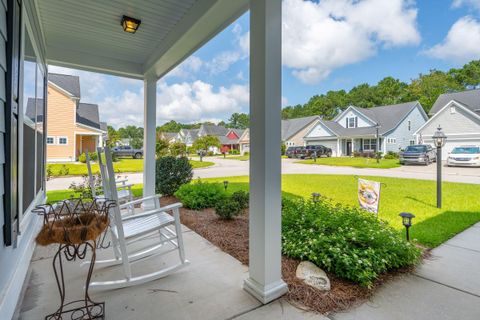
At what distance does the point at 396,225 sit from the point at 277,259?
2765 millimetres

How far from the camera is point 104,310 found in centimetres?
173

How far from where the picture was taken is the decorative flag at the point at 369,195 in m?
3.59

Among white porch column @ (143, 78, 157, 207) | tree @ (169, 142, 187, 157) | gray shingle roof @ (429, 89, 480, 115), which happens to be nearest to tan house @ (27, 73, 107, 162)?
tree @ (169, 142, 187, 157)

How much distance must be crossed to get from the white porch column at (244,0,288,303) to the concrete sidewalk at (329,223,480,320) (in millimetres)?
548

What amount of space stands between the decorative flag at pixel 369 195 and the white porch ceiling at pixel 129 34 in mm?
2976

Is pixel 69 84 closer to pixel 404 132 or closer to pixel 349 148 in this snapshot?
pixel 349 148

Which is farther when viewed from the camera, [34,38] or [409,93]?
[409,93]

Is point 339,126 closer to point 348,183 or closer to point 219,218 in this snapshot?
point 348,183

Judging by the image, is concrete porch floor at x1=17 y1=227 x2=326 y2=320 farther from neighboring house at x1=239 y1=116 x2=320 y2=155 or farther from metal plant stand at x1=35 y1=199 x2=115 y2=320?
neighboring house at x1=239 y1=116 x2=320 y2=155

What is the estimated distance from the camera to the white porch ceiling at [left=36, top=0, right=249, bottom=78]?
2.51 meters

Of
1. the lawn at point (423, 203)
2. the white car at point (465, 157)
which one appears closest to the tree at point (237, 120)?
the white car at point (465, 157)

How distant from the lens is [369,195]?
146 inches

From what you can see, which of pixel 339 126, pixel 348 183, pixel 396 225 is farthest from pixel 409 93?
pixel 396 225

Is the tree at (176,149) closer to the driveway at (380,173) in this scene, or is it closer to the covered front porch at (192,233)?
the driveway at (380,173)
